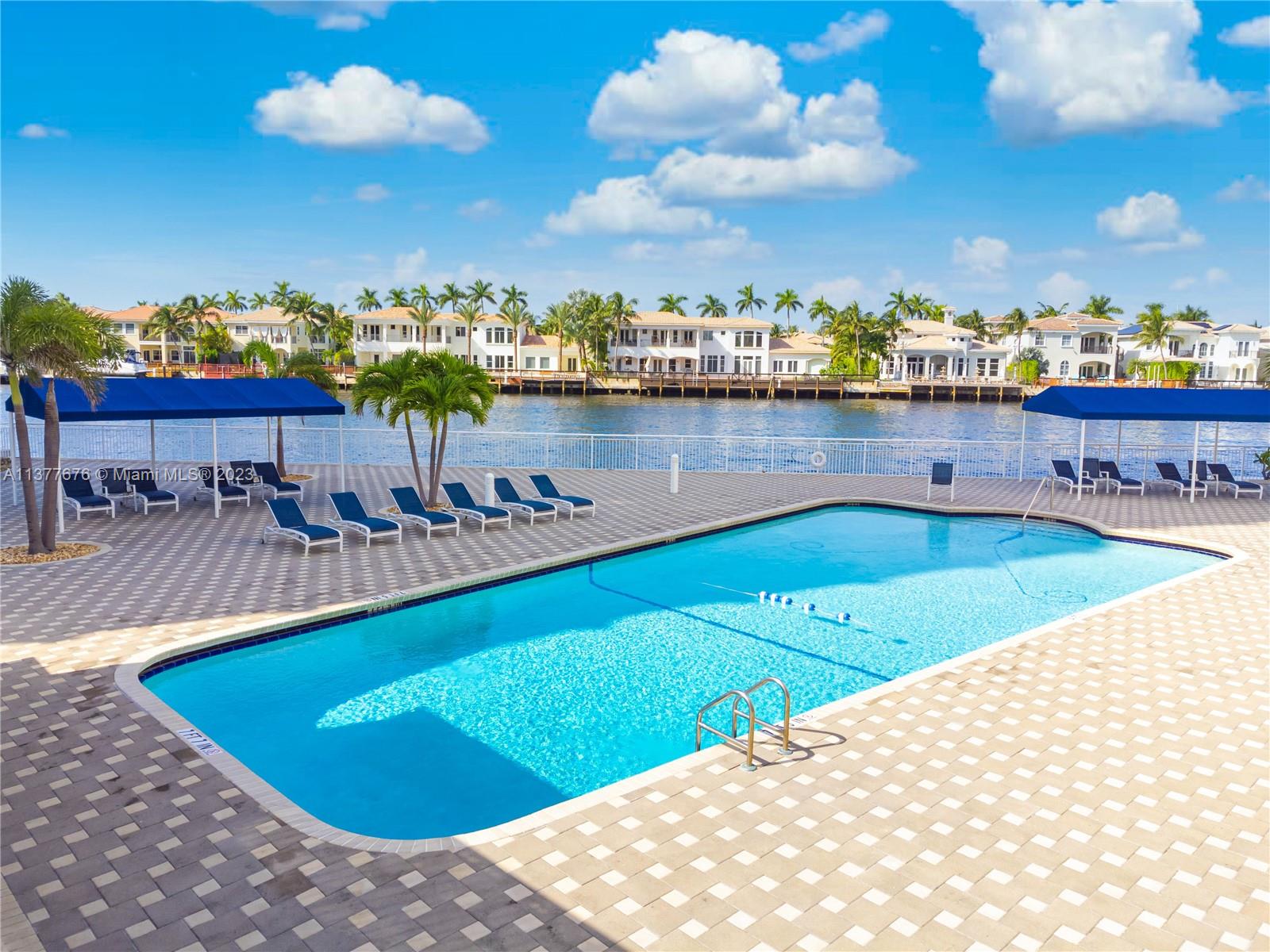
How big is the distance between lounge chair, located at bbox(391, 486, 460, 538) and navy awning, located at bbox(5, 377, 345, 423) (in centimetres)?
261

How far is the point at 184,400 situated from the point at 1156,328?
305 feet

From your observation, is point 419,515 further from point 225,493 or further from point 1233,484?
point 1233,484

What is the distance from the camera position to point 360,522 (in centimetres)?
1294

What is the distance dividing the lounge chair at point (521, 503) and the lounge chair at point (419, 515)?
1356 millimetres

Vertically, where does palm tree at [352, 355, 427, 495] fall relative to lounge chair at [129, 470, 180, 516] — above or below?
above

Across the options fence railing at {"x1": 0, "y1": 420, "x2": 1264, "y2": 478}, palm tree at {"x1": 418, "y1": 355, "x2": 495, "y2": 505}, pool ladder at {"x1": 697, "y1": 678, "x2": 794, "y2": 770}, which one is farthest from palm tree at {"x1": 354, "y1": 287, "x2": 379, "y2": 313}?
pool ladder at {"x1": 697, "y1": 678, "x2": 794, "y2": 770}

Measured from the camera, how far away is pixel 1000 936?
3963mm

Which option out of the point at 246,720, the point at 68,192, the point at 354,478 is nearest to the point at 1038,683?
the point at 246,720

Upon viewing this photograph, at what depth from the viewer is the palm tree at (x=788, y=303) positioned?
320 feet

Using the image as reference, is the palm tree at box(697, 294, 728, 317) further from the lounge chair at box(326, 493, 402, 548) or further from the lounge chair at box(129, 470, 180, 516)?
the lounge chair at box(326, 493, 402, 548)

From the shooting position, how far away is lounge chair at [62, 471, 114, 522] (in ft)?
46.6

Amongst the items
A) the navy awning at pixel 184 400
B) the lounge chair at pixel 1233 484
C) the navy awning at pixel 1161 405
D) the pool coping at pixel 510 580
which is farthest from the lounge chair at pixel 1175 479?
the navy awning at pixel 184 400

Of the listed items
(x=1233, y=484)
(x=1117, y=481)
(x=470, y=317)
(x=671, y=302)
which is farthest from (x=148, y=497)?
(x=671, y=302)

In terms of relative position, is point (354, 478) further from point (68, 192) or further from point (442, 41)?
point (68, 192)
